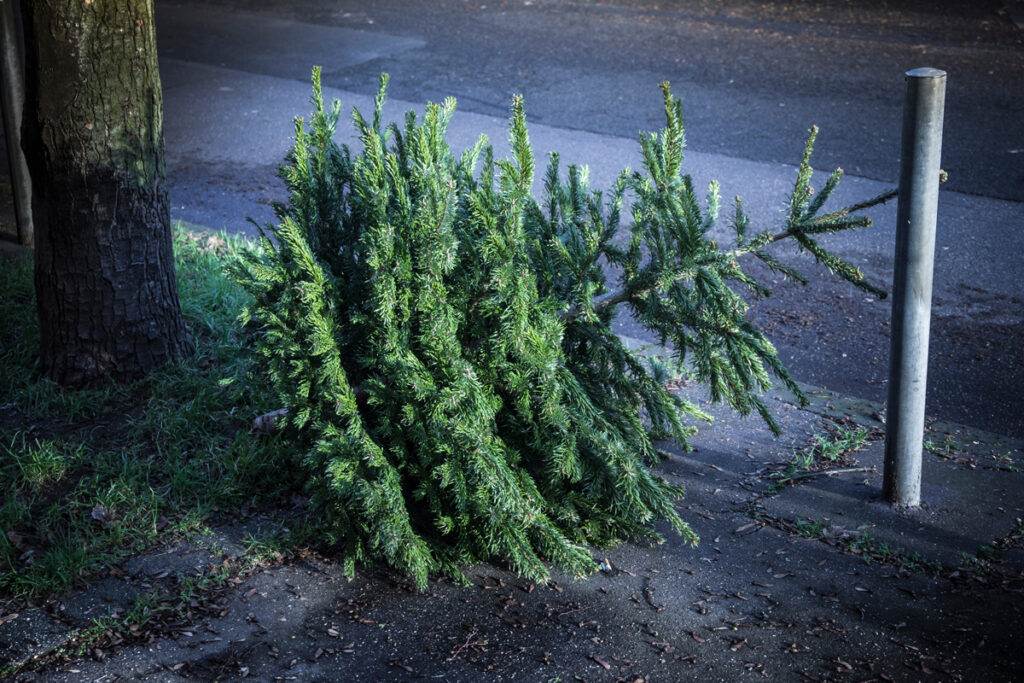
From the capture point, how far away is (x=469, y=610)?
126 inches

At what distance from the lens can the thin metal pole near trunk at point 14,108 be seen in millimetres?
5492

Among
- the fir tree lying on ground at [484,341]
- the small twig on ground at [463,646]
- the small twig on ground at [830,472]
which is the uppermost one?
the fir tree lying on ground at [484,341]

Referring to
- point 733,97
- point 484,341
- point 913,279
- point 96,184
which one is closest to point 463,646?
point 484,341

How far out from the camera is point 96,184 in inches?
164

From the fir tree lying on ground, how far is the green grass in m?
0.44

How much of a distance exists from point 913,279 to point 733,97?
6224mm

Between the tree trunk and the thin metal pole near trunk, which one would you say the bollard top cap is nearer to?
the tree trunk

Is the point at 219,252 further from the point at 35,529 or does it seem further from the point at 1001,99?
the point at 1001,99

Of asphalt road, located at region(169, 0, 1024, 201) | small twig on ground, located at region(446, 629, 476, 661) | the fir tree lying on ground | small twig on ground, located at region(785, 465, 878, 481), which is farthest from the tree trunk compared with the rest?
asphalt road, located at region(169, 0, 1024, 201)

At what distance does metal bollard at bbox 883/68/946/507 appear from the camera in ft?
10.8

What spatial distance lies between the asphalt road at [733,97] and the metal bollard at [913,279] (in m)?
1.04

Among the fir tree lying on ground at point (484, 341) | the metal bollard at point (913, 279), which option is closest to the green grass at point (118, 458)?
the fir tree lying on ground at point (484, 341)

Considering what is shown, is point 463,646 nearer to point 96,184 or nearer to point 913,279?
point 913,279

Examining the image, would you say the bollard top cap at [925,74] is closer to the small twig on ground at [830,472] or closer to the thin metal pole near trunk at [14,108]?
the small twig on ground at [830,472]
